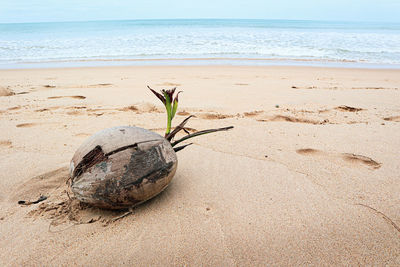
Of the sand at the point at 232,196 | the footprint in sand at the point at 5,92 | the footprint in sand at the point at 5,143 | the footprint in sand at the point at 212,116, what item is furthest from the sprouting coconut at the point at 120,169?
the footprint in sand at the point at 5,92

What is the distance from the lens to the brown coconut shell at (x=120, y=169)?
1508mm

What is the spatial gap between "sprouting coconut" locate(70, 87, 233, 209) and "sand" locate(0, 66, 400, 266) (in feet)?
0.51

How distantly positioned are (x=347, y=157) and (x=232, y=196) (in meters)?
1.23

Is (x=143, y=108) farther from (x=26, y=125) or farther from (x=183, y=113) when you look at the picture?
(x=26, y=125)

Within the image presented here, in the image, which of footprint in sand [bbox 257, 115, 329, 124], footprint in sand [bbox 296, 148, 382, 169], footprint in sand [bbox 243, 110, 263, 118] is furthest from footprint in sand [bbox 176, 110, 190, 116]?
footprint in sand [bbox 296, 148, 382, 169]

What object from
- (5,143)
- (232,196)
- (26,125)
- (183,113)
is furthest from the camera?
(183,113)

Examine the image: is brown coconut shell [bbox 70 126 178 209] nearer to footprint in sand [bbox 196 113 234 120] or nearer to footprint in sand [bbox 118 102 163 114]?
footprint in sand [bbox 196 113 234 120]

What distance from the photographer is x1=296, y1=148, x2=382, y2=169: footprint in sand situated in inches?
88.2

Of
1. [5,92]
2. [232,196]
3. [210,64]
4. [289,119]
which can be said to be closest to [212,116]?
[289,119]

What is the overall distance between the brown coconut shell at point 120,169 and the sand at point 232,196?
6.0 inches

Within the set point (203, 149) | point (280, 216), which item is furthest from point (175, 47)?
point (280, 216)

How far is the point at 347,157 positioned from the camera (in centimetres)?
236

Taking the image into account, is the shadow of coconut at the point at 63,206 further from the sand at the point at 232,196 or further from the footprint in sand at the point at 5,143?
the footprint in sand at the point at 5,143

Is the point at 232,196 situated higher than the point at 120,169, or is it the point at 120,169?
the point at 120,169
